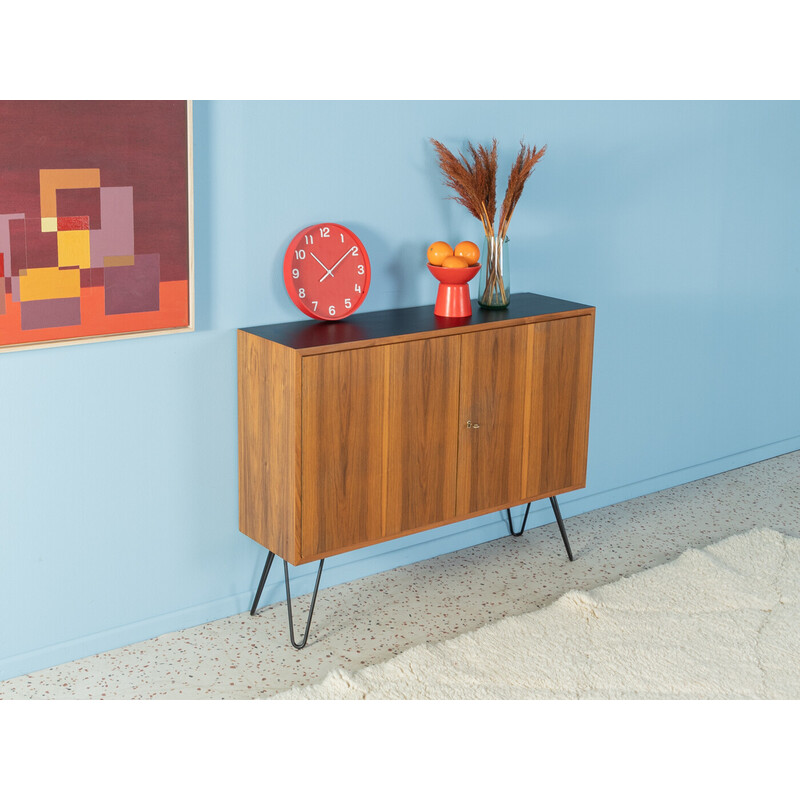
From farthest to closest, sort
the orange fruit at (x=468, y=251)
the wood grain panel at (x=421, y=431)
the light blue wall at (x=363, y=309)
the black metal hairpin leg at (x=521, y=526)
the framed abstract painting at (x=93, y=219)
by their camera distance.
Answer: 1. the black metal hairpin leg at (x=521, y=526)
2. the orange fruit at (x=468, y=251)
3. the wood grain panel at (x=421, y=431)
4. the light blue wall at (x=363, y=309)
5. the framed abstract painting at (x=93, y=219)

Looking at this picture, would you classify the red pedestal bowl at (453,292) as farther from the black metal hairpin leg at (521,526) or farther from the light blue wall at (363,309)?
the black metal hairpin leg at (521,526)

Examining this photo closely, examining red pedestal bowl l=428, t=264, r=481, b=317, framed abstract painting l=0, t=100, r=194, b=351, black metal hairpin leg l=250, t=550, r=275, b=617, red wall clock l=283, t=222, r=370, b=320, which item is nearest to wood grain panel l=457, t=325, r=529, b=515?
red pedestal bowl l=428, t=264, r=481, b=317

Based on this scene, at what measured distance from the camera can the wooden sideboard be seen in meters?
2.86

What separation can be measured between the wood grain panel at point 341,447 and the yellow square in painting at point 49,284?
66cm

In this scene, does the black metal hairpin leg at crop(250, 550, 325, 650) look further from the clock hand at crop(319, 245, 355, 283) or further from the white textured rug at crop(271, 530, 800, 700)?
the clock hand at crop(319, 245, 355, 283)

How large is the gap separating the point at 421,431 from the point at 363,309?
1.60 feet

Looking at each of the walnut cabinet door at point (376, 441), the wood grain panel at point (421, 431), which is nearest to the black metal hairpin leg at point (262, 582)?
the walnut cabinet door at point (376, 441)

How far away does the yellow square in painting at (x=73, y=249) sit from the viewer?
262 centimetres

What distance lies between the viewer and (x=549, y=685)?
9.34 ft

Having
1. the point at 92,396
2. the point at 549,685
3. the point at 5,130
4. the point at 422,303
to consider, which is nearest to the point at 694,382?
Result: the point at 422,303

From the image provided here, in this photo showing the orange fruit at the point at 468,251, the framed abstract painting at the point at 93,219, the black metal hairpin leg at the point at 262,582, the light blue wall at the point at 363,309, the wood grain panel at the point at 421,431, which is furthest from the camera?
the orange fruit at the point at 468,251

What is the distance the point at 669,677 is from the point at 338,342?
1.39 meters

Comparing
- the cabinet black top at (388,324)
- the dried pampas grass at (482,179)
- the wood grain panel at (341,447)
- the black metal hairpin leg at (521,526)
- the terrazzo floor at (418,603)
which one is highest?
the dried pampas grass at (482,179)

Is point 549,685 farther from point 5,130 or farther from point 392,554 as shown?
point 5,130
